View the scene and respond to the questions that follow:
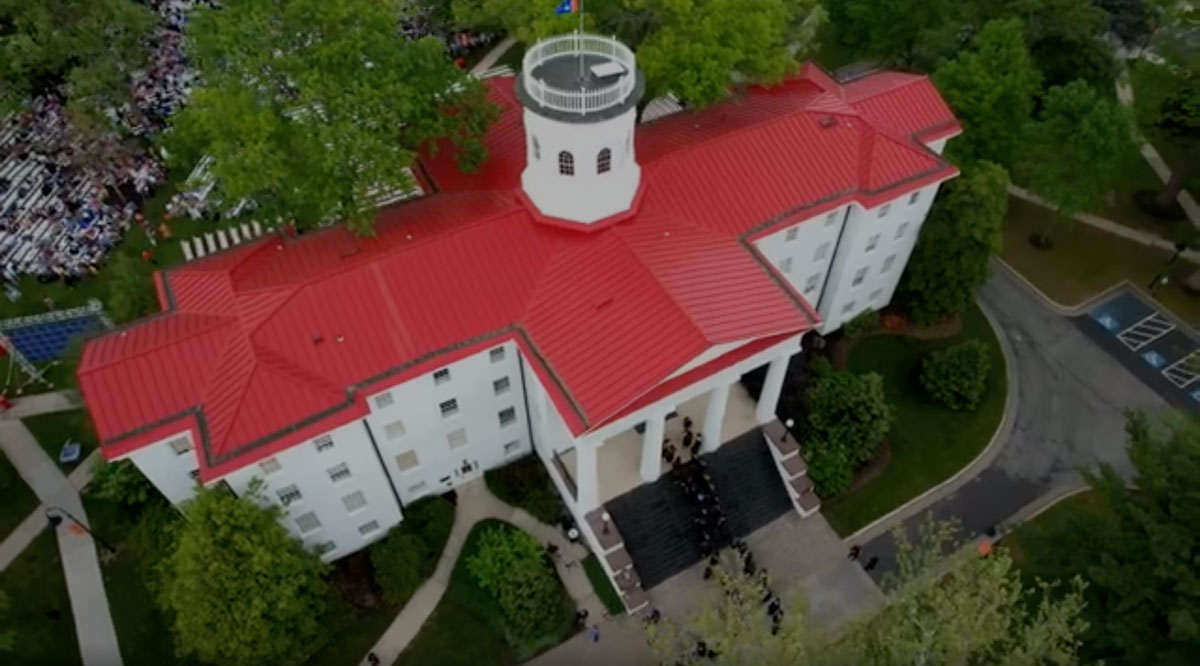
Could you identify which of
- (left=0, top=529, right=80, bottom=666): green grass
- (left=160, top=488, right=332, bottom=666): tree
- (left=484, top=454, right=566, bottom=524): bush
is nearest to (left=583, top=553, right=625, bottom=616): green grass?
(left=484, top=454, right=566, bottom=524): bush

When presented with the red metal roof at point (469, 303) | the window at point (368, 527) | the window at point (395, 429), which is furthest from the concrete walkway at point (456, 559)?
the red metal roof at point (469, 303)

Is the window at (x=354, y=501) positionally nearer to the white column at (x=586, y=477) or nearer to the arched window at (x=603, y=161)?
the white column at (x=586, y=477)

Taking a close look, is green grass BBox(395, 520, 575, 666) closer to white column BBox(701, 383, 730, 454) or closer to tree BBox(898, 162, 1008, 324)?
white column BBox(701, 383, 730, 454)

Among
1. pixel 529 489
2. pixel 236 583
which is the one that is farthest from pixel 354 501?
pixel 529 489

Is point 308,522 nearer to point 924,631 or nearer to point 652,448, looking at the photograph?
point 652,448

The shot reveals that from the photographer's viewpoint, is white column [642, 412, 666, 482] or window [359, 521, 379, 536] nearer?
white column [642, 412, 666, 482]

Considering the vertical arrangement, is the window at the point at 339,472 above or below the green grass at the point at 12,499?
above
